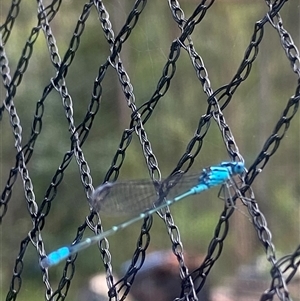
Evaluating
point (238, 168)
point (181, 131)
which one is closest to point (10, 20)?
point (181, 131)

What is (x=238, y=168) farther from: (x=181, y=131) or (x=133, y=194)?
(x=181, y=131)

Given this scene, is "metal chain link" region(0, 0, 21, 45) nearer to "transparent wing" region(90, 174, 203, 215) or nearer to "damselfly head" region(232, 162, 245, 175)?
"transparent wing" region(90, 174, 203, 215)

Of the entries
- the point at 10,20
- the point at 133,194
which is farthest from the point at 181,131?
the point at 10,20

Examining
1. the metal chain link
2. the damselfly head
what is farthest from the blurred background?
the damselfly head

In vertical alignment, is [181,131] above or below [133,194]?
above

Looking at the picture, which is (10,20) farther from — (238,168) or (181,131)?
(238,168)

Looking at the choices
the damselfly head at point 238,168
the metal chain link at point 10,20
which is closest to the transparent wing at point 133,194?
the damselfly head at point 238,168

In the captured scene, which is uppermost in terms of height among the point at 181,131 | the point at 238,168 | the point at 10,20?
the point at 10,20

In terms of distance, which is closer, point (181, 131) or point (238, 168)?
point (238, 168)
